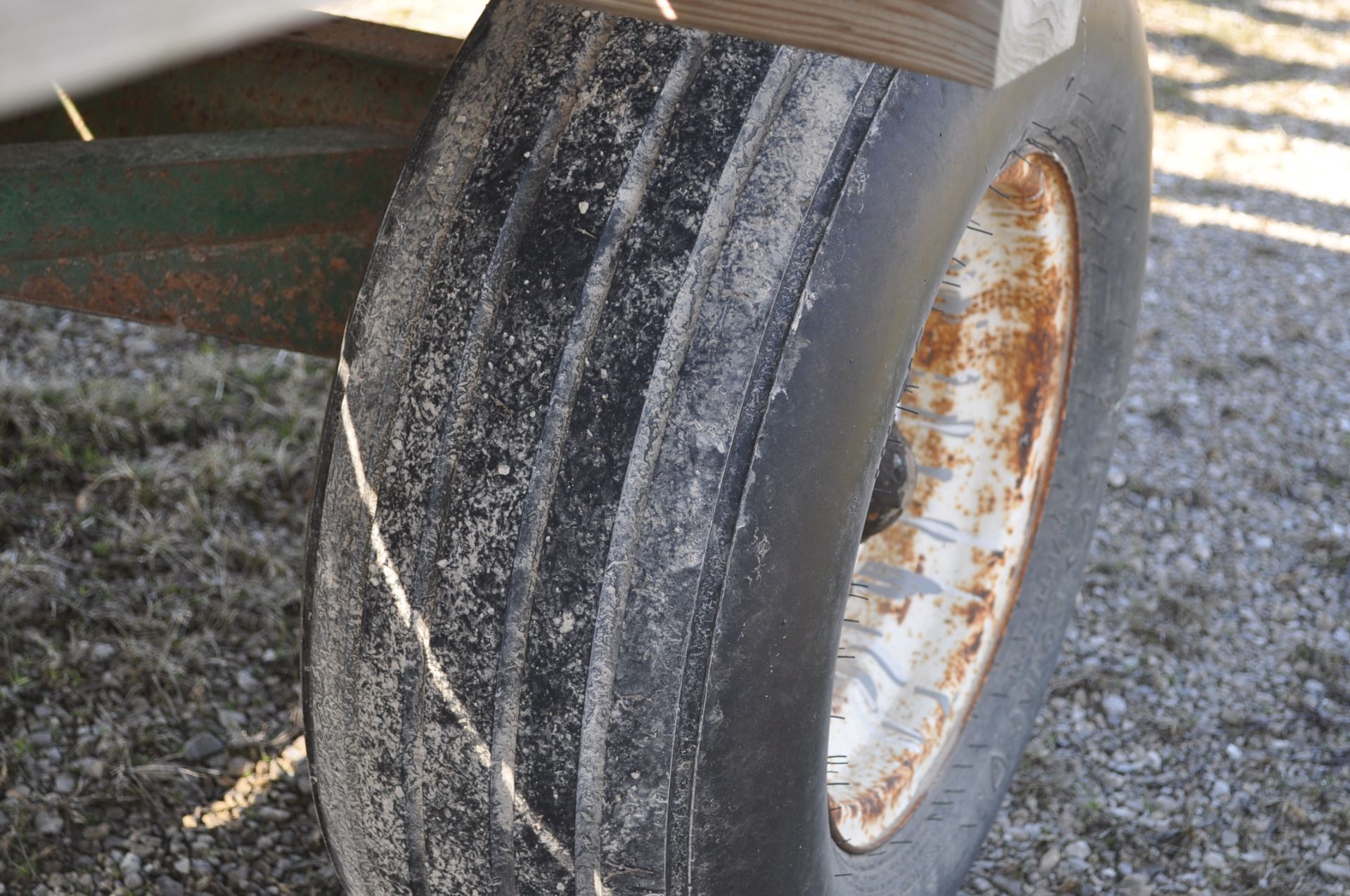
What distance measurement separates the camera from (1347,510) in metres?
2.73

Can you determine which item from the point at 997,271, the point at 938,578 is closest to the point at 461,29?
the point at 997,271

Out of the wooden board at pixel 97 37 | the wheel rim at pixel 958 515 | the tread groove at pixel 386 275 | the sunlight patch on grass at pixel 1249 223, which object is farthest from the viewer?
the sunlight patch on grass at pixel 1249 223

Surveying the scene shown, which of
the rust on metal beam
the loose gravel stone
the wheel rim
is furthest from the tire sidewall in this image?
the loose gravel stone

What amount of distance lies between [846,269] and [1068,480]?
980 mm

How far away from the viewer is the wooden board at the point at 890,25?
26.4 inches

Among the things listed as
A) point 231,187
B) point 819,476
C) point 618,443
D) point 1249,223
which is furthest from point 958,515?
point 1249,223

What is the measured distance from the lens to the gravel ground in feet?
5.61

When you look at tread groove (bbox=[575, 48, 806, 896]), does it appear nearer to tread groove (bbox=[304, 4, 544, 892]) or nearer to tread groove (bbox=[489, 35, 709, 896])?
tread groove (bbox=[489, 35, 709, 896])

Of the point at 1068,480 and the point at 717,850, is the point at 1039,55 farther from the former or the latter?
the point at 1068,480

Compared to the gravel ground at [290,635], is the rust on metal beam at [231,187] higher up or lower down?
higher up

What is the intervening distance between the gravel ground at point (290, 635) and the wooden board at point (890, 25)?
134 centimetres

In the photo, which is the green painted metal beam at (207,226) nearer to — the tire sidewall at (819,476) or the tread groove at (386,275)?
the tread groove at (386,275)

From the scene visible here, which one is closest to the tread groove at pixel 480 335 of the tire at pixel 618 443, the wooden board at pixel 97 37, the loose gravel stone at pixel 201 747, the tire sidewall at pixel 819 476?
the tire at pixel 618 443

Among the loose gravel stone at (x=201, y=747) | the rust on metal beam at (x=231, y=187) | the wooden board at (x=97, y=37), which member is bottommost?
the loose gravel stone at (x=201, y=747)
